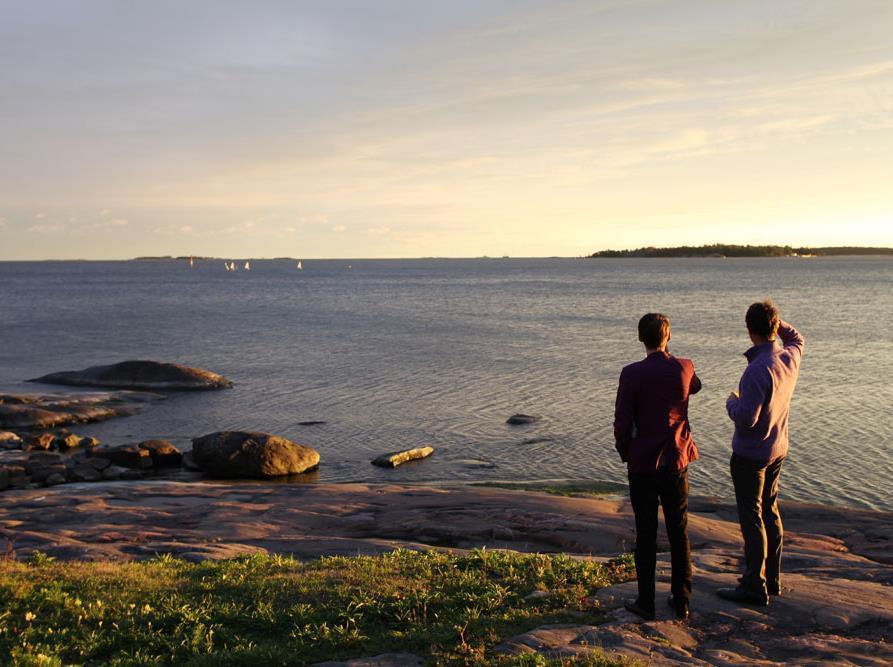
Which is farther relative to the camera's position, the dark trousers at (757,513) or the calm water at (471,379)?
the calm water at (471,379)

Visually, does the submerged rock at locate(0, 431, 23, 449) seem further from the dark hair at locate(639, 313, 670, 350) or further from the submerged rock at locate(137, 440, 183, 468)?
the dark hair at locate(639, 313, 670, 350)

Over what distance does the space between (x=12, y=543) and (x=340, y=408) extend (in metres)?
20.8

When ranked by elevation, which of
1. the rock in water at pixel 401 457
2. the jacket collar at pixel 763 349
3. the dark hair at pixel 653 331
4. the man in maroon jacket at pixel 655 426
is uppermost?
the dark hair at pixel 653 331

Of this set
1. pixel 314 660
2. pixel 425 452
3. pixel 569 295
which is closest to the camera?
pixel 314 660

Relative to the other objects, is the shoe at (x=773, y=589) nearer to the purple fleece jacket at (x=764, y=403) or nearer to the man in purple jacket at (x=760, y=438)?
the man in purple jacket at (x=760, y=438)

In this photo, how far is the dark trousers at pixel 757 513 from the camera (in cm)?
748

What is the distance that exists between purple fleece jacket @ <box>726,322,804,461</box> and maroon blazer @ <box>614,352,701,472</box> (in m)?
0.74

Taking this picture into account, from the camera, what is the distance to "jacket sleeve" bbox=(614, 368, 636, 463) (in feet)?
22.7

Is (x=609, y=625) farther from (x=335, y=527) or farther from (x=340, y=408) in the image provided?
(x=340, y=408)

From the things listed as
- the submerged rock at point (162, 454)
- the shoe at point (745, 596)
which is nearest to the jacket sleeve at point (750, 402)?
the shoe at point (745, 596)

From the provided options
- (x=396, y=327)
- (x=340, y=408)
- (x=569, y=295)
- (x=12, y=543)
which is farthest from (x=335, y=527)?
(x=569, y=295)

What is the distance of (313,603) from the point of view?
25.1ft

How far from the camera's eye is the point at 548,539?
45.3 ft

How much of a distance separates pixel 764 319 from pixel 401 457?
17.4 metres
